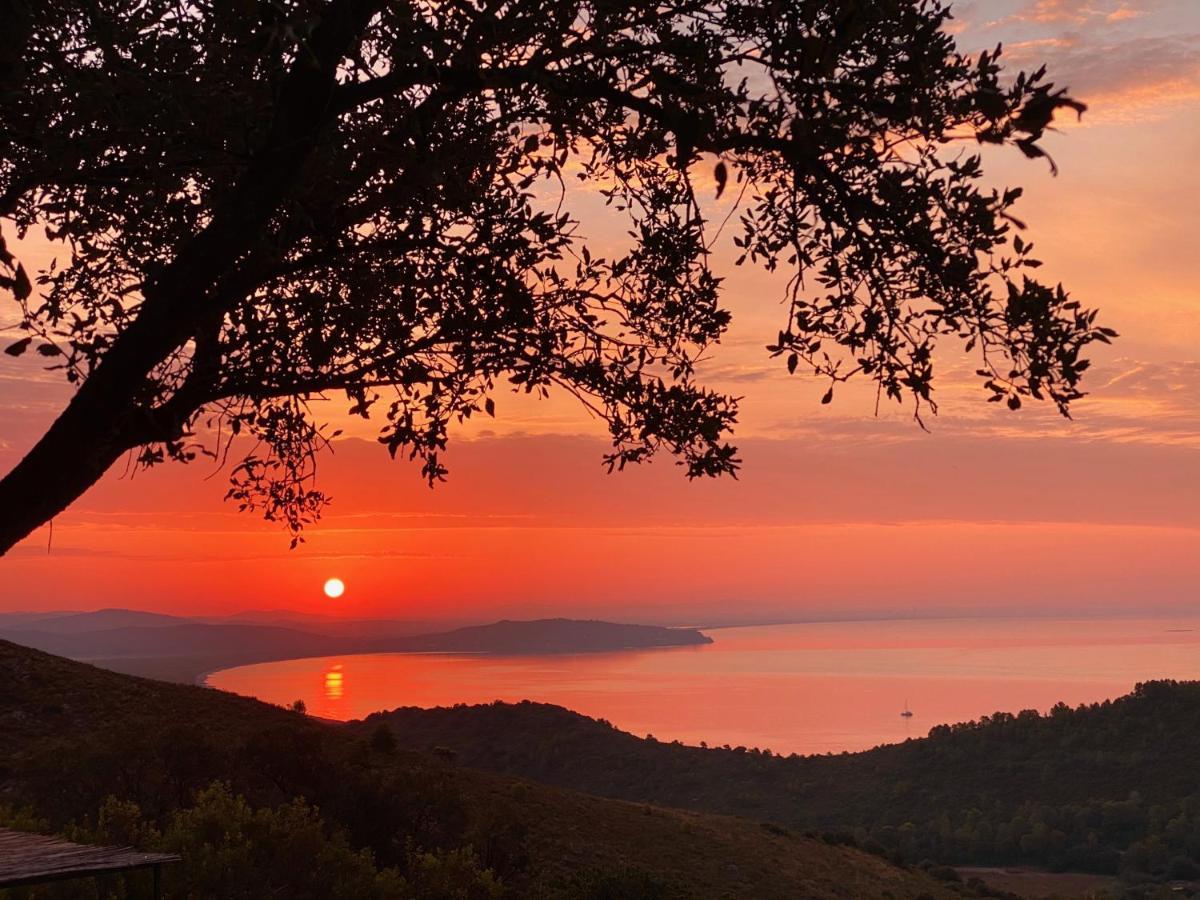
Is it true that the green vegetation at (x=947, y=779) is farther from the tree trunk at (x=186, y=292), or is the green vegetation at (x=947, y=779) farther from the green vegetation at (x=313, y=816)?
the tree trunk at (x=186, y=292)

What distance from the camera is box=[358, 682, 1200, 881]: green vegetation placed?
328 feet

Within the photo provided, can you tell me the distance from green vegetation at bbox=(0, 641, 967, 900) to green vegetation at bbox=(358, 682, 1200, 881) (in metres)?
39.4

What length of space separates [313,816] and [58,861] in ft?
78.4

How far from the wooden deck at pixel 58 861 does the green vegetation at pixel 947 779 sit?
84.6 meters

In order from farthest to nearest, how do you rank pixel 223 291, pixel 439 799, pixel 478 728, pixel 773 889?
1. pixel 478 728
2. pixel 773 889
3. pixel 439 799
4. pixel 223 291

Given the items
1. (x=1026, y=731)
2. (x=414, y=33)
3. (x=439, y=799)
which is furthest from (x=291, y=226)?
(x=1026, y=731)

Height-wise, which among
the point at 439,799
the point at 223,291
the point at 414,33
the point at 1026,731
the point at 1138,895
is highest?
the point at 414,33

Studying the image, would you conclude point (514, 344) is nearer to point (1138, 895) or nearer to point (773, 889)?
point (773, 889)

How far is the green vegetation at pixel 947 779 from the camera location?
100000mm

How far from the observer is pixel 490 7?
24.6ft

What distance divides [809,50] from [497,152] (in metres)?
5.44

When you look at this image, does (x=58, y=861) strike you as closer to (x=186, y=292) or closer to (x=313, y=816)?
(x=186, y=292)

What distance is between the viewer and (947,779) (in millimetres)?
115375

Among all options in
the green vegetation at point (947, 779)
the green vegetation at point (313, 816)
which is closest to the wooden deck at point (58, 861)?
the green vegetation at point (313, 816)
